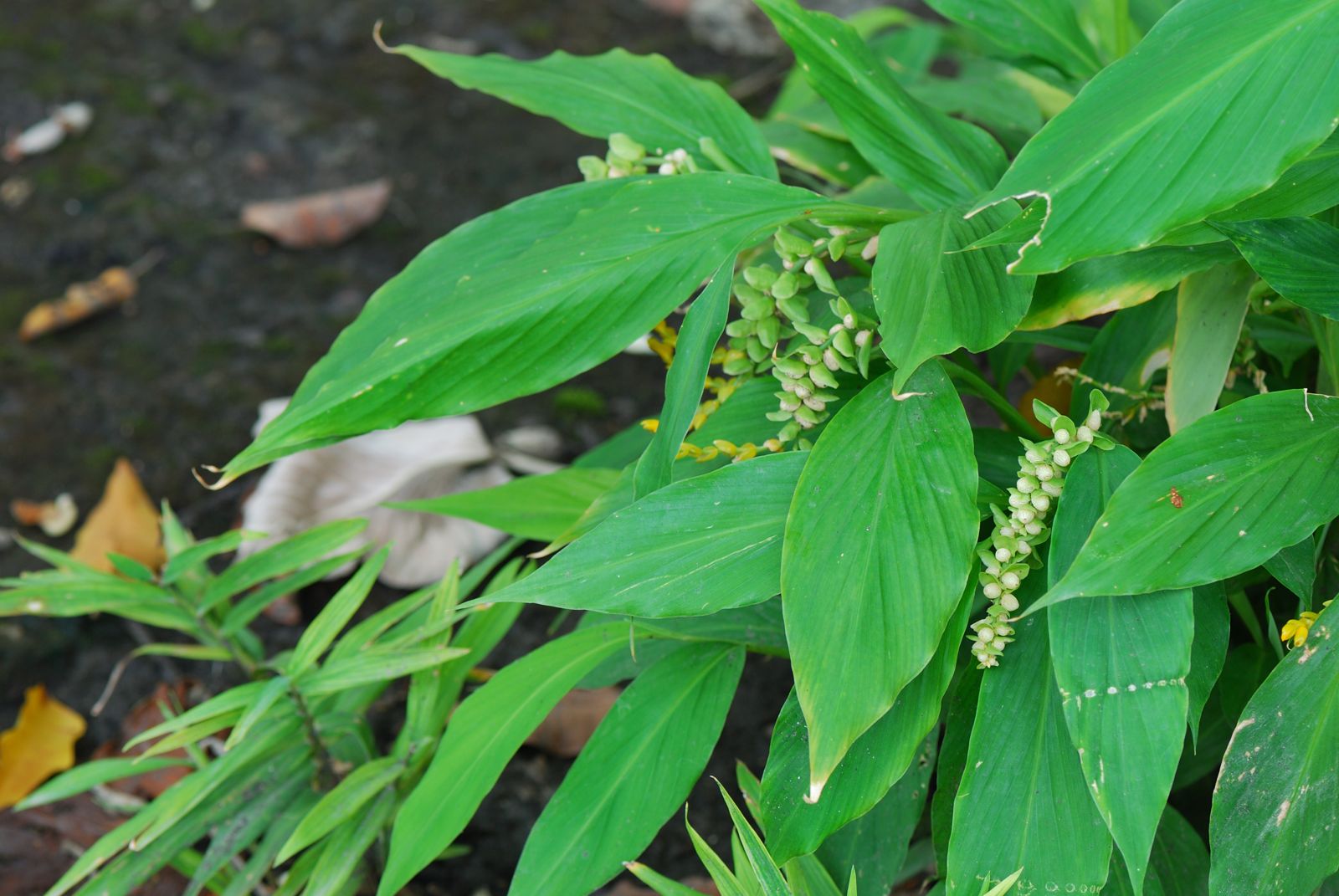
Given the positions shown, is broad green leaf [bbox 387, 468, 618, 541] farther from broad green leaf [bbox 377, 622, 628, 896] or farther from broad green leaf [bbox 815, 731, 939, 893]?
broad green leaf [bbox 815, 731, 939, 893]

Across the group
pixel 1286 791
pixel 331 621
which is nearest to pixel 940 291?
pixel 1286 791

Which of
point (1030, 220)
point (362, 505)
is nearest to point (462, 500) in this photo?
point (362, 505)

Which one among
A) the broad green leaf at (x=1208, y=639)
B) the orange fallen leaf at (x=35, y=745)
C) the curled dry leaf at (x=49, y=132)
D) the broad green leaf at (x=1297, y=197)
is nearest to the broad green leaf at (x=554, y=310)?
the broad green leaf at (x=1297, y=197)

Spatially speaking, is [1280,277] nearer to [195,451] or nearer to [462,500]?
[462,500]

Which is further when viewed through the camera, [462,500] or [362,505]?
[362,505]

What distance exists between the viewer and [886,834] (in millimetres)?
856

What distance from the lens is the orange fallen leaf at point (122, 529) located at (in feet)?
4.70

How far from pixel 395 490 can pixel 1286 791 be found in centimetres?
103

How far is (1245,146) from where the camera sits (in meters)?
0.61

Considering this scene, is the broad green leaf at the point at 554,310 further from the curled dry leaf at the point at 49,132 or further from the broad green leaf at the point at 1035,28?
the curled dry leaf at the point at 49,132

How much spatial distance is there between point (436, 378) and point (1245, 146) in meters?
0.51

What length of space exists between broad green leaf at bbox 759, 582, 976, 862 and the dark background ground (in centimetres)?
45

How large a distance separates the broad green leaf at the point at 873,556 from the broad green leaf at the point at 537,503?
0.35m

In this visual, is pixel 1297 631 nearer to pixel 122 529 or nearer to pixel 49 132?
pixel 122 529
